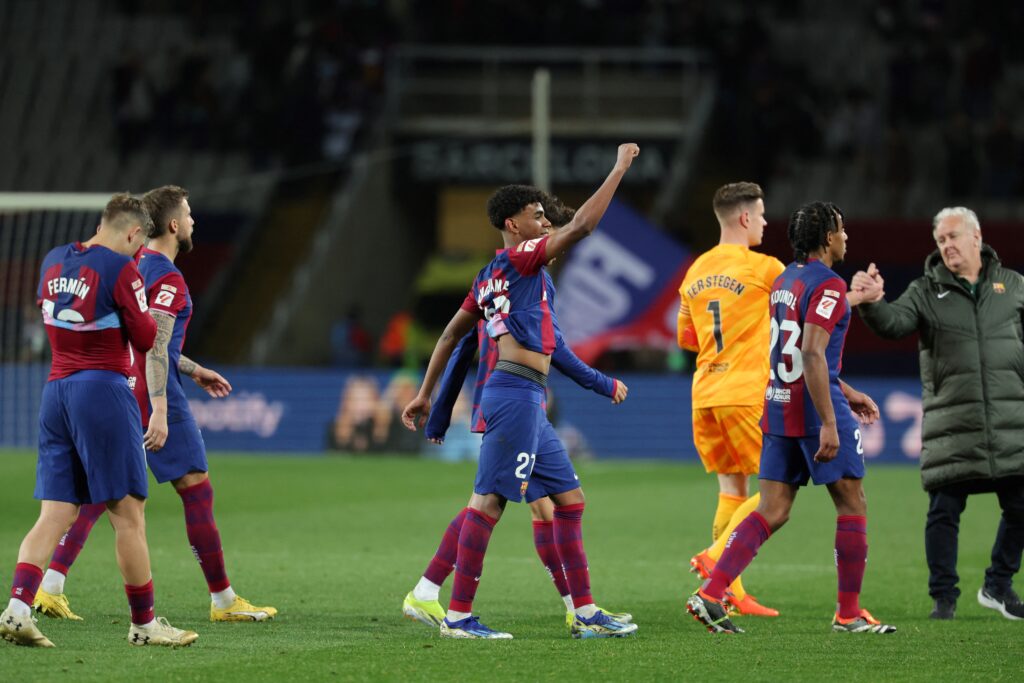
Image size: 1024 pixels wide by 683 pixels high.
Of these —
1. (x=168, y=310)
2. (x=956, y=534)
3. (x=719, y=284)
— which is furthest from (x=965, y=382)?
(x=168, y=310)

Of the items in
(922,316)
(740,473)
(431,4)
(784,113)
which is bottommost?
(740,473)

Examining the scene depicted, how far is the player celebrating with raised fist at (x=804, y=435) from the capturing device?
27.7 ft

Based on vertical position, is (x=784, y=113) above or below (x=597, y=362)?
above

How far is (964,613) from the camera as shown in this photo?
9.54m

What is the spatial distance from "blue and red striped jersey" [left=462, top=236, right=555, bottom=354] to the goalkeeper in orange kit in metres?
1.76

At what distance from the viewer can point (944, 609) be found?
9.24m

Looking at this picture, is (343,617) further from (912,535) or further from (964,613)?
(912,535)

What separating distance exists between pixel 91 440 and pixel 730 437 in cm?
379

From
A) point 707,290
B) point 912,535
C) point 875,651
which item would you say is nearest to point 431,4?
point 912,535

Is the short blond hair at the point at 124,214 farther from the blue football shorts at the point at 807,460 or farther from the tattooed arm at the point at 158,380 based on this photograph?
the blue football shorts at the point at 807,460

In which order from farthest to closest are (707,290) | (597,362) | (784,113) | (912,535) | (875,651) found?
(784,113), (597,362), (912,535), (707,290), (875,651)

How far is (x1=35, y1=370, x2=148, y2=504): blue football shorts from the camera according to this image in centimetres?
772

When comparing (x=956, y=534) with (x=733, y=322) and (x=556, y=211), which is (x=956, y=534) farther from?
(x=556, y=211)

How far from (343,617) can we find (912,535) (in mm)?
6458
